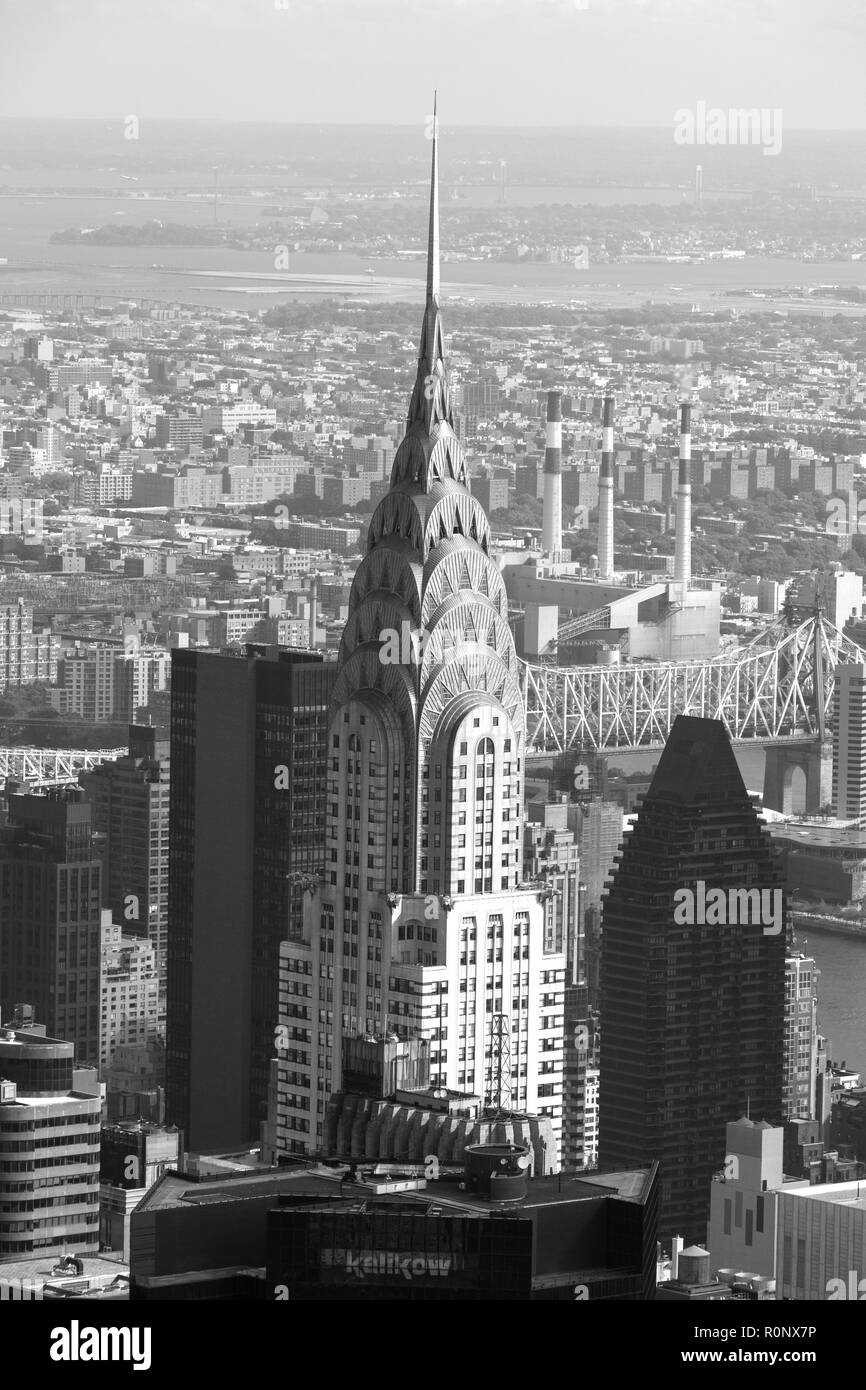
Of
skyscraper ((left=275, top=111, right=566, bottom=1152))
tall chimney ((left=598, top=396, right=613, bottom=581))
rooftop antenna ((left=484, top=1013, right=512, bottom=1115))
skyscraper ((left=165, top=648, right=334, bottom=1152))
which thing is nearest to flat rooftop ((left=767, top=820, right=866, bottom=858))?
skyscraper ((left=165, top=648, right=334, bottom=1152))

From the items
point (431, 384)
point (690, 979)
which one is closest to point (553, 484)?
point (690, 979)

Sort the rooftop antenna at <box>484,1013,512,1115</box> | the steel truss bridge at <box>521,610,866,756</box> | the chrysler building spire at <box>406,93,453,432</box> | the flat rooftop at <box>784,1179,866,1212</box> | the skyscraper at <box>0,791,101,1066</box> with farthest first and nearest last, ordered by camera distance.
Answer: the steel truss bridge at <box>521,610,866,756</box>, the skyscraper at <box>0,791,101,1066</box>, the flat rooftop at <box>784,1179,866,1212</box>, the chrysler building spire at <box>406,93,453,432</box>, the rooftop antenna at <box>484,1013,512,1115</box>

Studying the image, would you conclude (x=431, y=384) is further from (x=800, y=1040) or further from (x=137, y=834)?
(x=137, y=834)

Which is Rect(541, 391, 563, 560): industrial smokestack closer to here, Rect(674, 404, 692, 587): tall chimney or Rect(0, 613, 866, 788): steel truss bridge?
Rect(674, 404, 692, 587): tall chimney

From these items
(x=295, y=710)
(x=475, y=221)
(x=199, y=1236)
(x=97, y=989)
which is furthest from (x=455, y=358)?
(x=199, y=1236)

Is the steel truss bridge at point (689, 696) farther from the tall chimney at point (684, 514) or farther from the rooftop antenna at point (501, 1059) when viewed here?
the rooftop antenna at point (501, 1059)

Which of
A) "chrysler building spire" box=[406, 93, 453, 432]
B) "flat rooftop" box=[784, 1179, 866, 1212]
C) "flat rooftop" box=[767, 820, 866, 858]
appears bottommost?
"flat rooftop" box=[767, 820, 866, 858]
